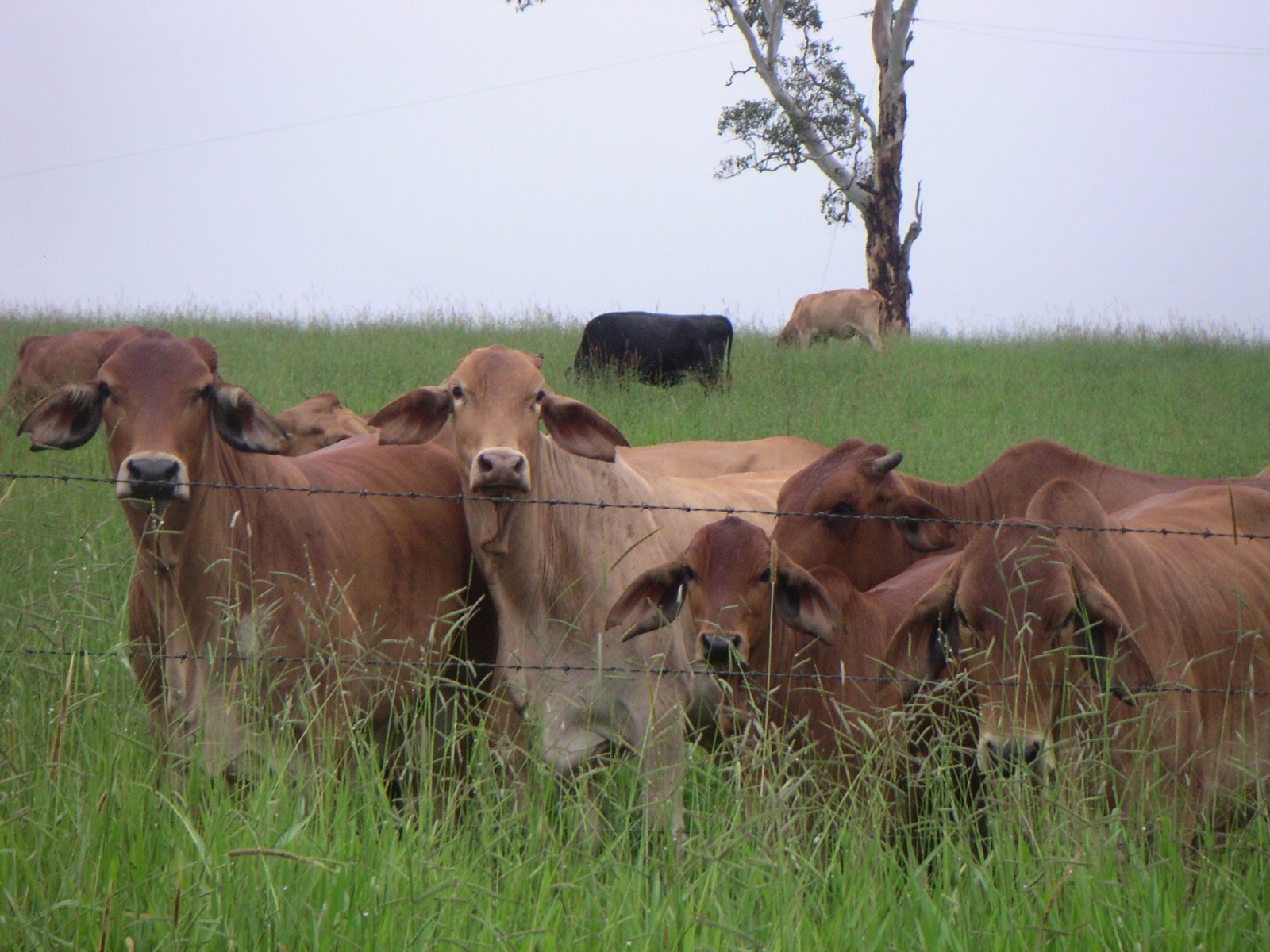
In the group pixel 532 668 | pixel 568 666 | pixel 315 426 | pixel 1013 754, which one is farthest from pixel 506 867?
pixel 315 426

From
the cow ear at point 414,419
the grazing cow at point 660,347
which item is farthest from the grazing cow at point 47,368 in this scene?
the cow ear at point 414,419

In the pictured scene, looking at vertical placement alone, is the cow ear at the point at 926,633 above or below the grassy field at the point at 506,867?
above

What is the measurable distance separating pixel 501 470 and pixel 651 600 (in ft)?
2.18

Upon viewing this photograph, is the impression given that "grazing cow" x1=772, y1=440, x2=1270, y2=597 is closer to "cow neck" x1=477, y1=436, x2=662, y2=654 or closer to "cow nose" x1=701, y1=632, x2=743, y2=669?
"cow neck" x1=477, y1=436, x2=662, y2=654

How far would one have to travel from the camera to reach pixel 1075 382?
1407cm

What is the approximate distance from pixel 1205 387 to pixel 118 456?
12561mm

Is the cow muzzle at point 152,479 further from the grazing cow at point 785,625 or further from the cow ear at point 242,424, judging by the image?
the grazing cow at point 785,625

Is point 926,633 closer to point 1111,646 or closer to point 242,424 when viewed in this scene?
point 1111,646

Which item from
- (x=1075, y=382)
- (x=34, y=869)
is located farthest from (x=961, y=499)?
(x=1075, y=382)

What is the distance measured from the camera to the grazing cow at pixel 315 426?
7.42 meters

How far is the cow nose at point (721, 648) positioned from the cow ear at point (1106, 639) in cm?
102

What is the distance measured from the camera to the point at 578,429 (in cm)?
492

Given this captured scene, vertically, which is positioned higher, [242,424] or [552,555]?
[242,424]

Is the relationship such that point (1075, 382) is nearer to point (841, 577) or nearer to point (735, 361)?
point (735, 361)
